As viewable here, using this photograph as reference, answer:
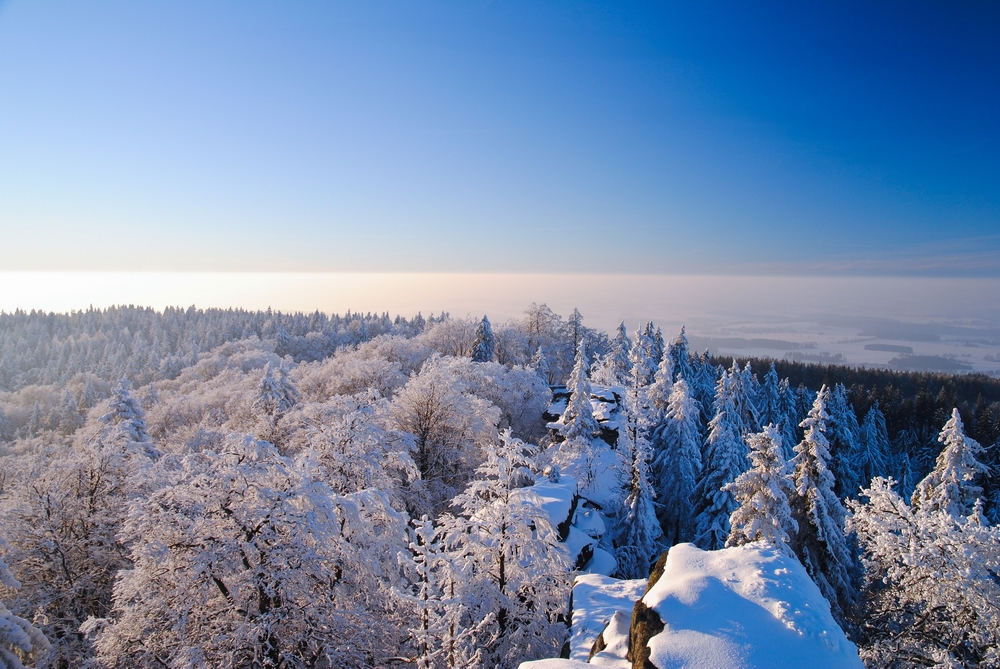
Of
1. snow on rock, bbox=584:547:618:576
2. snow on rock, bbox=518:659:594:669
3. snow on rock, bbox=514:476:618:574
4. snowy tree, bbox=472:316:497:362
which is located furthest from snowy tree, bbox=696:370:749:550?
snowy tree, bbox=472:316:497:362

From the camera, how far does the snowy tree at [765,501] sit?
56.4ft

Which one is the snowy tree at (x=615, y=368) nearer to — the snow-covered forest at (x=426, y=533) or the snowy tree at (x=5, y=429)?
the snow-covered forest at (x=426, y=533)

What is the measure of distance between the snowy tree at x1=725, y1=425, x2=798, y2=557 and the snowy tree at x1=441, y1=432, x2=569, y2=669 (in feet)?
29.1

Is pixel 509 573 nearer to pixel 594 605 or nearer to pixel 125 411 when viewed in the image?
pixel 594 605

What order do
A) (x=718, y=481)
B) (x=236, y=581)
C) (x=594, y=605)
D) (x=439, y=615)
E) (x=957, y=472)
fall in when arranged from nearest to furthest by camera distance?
1. (x=439, y=615)
2. (x=236, y=581)
3. (x=594, y=605)
4. (x=957, y=472)
5. (x=718, y=481)

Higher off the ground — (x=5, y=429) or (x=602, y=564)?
(x=602, y=564)

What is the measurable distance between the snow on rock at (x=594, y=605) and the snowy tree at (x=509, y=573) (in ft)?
2.27

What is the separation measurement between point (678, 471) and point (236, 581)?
84.3 feet

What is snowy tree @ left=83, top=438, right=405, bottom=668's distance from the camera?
1065cm

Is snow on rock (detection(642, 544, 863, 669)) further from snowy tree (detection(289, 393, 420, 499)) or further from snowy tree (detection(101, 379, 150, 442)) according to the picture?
snowy tree (detection(101, 379, 150, 442))

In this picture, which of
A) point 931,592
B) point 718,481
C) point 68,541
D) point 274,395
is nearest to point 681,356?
point 718,481

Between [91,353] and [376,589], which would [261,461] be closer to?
[376,589]

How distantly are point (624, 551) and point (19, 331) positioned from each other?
176 meters

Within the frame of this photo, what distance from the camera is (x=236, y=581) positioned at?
11.2 meters
